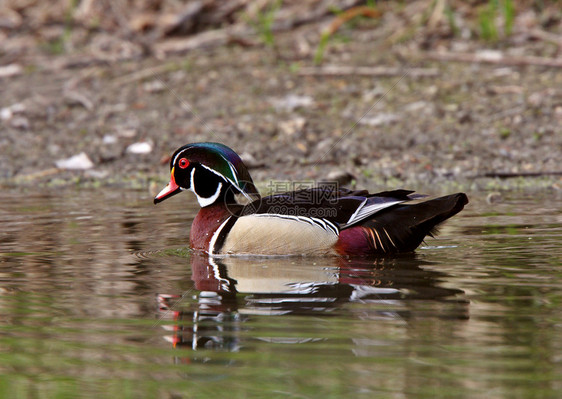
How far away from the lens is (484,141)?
9.62 m

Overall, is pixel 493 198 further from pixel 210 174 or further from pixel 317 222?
pixel 210 174

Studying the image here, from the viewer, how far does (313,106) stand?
1073 centimetres

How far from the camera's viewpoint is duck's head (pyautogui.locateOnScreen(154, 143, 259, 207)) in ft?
20.9

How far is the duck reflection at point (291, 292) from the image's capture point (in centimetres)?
398

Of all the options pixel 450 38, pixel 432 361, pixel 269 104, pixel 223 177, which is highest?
pixel 450 38

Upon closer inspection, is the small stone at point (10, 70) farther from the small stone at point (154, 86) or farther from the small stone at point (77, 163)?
the small stone at point (77, 163)

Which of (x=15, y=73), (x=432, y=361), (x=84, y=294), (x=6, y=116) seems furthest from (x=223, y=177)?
(x=15, y=73)

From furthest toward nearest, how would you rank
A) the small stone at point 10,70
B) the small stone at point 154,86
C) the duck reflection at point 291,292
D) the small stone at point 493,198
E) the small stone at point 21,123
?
1. the small stone at point 10,70
2. the small stone at point 154,86
3. the small stone at point 21,123
4. the small stone at point 493,198
5. the duck reflection at point 291,292

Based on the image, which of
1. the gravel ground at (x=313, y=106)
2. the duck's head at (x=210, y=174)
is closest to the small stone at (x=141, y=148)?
the gravel ground at (x=313, y=106)

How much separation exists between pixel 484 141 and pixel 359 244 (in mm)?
4284

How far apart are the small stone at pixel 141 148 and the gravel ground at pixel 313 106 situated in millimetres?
16

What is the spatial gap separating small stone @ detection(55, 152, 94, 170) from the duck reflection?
14.7 feet

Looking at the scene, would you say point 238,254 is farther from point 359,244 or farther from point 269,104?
point 269,104

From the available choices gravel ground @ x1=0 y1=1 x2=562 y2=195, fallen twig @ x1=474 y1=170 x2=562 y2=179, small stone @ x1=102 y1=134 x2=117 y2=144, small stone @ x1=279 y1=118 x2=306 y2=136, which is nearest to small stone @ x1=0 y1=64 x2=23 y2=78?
gravel ground @ x1=0 y1=1 x2=562 y2=195
